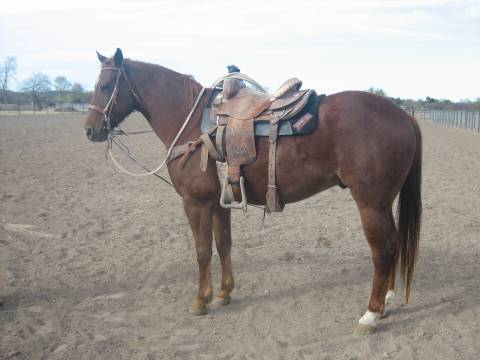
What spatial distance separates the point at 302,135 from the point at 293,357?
5.21 feet

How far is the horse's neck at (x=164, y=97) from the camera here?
3779 millimetres

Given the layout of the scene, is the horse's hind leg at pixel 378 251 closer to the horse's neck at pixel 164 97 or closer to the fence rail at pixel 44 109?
the horse's neck at pixel 164 97

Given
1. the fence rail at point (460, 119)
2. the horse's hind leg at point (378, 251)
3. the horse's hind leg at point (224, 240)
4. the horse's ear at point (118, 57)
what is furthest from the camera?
the fence rail at point (460, 119)

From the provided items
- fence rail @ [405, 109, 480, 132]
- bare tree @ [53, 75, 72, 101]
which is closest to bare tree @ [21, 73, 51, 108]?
bare tree @ [53, 75, 72, 101]

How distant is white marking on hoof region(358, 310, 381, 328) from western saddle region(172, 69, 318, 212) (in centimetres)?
106

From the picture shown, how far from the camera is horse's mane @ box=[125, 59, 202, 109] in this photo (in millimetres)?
3789

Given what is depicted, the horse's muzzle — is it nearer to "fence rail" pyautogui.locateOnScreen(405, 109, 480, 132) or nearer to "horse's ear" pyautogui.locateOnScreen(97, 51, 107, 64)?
"horse's ear" pyautogui.locateOnScreen(97, 51, 107, 64)

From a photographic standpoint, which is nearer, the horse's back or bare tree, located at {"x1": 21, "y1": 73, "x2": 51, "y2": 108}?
the horse's back

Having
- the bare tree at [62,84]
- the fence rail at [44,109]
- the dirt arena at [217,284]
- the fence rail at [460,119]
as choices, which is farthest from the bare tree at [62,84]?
the dirt arena at [217,284]

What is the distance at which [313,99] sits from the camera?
132 inches

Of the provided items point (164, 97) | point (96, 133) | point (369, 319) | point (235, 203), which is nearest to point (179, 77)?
point (164, 97)

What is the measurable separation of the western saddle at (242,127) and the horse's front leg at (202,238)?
197 mm

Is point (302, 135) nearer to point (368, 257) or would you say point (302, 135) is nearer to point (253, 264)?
point (253, 264)

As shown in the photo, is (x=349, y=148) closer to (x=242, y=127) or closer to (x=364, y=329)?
(x=242, y=127)
